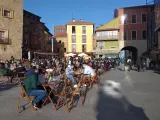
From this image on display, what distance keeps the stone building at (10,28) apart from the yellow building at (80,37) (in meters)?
33.2

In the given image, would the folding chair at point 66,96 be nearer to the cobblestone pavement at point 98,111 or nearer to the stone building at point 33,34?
the cobblestone pavement at point 98,111

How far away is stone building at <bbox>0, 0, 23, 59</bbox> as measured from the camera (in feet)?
110

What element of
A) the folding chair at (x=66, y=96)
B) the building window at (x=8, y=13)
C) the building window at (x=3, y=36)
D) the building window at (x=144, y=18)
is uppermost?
the building window at (x=144, y=18)

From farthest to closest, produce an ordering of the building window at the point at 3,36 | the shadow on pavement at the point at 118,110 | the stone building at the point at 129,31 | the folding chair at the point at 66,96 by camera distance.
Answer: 1. the stone building at the point at 129,31
2. the building window at the point at 3,36
3. the folding chair at the point at 66,96
4. the shadow on pavement at the point at 118,110

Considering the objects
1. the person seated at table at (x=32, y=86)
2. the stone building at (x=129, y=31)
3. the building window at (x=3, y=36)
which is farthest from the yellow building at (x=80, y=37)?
the person seated at table at (x=32, y=86)

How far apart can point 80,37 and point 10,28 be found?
35813mm

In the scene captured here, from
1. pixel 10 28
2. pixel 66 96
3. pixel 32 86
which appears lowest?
pixel 66 96

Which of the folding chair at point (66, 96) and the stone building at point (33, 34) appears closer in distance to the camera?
the folding chair at point (66, 96)

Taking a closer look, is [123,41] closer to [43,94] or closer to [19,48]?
[19,48]

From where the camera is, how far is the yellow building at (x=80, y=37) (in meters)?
68.8

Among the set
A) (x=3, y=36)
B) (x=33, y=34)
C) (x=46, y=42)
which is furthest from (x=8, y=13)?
(x=46, y=42)

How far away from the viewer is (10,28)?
1369 inches

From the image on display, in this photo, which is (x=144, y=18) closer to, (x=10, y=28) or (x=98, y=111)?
(x=10, y=28)

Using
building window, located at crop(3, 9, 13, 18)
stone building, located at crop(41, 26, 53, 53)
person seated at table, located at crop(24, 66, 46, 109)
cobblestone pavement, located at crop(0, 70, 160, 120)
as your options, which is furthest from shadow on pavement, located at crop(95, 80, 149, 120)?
stone building, located at crop(41, 26, 53, 53)
